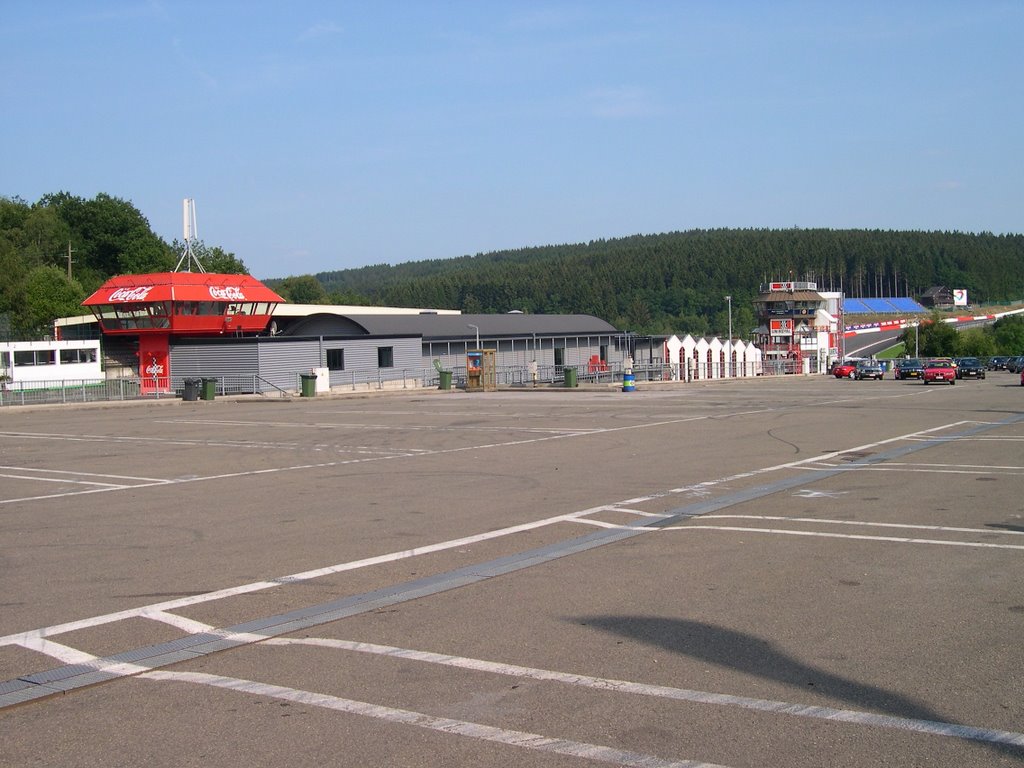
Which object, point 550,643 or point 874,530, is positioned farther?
point 874,530

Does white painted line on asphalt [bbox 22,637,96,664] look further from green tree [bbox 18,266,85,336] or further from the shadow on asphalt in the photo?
green tree [bbox 18,266,85,336]

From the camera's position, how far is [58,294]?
296 feet

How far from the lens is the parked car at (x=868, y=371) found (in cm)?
6762

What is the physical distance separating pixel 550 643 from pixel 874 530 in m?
5.96

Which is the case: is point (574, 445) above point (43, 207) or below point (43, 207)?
below

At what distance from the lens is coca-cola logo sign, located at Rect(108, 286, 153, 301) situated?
6219 centimetres

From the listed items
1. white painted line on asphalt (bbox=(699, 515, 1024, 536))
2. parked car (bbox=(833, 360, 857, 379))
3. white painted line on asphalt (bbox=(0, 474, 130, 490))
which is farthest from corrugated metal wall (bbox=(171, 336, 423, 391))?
white painted line on asphalt (bbox=(699, 515, 1024, 536))

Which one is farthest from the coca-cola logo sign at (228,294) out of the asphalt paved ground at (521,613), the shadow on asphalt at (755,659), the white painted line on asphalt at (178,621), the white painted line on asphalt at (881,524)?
the shadow on asphalt at (755,659)

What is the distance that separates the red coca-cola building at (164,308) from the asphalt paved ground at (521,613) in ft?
147

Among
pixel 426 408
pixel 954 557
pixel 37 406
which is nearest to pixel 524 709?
pixel 954 557

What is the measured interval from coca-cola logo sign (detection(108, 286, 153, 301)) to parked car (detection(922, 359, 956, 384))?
46.0 metres

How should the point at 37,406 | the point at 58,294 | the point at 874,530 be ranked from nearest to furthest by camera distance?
the point at 874,530
the point at 37,406
the point at 58,294

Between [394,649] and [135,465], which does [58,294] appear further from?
[394,649]

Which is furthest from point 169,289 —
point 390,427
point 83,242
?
point 83,242
